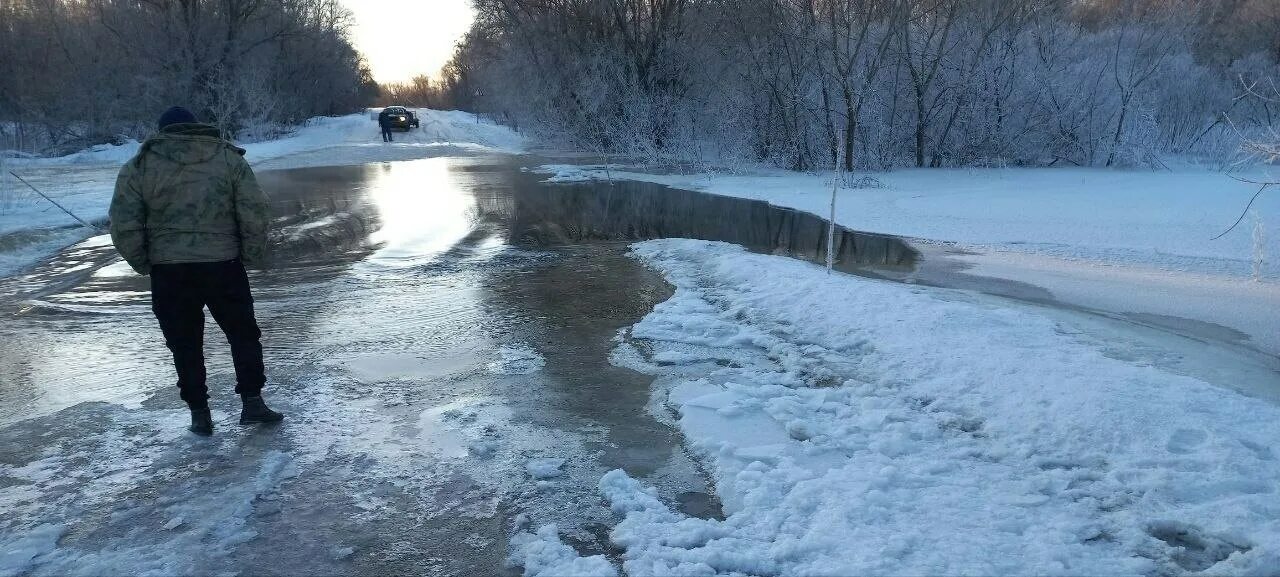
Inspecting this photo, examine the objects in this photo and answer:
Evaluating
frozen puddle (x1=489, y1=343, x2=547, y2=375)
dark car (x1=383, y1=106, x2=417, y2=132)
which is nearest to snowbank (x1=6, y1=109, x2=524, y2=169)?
dark car (x1=383, y1=106, x2=417, y2=132)

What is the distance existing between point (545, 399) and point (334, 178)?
821 inches

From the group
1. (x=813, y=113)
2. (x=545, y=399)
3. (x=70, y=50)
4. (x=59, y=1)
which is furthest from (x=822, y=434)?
(x=59, y=1)

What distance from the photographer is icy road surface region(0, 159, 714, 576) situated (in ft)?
11.3

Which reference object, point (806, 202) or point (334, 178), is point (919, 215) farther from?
point (334, 178)

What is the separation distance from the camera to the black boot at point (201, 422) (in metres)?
4.49

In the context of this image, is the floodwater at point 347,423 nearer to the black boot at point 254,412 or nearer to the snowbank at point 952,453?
the black boot at point 254,412

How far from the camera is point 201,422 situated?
449cm

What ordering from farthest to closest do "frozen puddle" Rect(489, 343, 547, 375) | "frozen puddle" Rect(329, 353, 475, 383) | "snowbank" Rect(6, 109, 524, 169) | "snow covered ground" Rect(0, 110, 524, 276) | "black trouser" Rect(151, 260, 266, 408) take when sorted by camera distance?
"snowbank" Rect(6, 109, 524, 169) → "snow covered ground" Rect(0, 110, 524, 276) → "frozen puddle" Rect(489, 343, 547, 375) → "frozen puddle" Rect(329, 353, 475, 383) → "black trouser" Rect(151, 260, 266, 408)

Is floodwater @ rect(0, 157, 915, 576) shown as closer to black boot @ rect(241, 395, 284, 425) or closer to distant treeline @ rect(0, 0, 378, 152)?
black boot @ rect(241, 395, 284, 425)

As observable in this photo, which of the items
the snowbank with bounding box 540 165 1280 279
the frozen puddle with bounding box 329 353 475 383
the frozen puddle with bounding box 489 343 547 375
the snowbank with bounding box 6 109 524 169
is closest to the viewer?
the frozen puddle with bounding box 329 353 475 383

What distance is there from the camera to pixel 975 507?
3.56 metres

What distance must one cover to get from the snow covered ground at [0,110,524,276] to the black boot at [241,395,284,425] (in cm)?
729

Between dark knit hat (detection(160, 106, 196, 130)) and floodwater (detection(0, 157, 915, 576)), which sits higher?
dark knit hat (detection(160, 106, 196, 130))

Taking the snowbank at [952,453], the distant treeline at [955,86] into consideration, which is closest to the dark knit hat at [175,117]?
the snowbank at [952,453]
